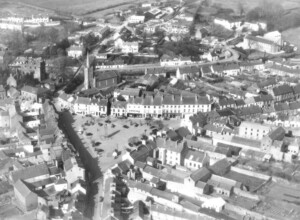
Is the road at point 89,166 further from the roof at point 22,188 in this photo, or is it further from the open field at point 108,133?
the roof at point 22,188

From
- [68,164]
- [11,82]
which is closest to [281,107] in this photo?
[68,164]

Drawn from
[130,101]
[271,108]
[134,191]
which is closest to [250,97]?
[271,108]

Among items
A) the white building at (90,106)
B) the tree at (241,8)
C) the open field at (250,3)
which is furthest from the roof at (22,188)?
the open field at (250,3)

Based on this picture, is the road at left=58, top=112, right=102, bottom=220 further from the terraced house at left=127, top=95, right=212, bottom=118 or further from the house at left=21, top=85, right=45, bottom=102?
the terraced house at left=127, top=95, right=212, bottom=118

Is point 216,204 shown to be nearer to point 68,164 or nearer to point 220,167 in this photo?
point 220,167

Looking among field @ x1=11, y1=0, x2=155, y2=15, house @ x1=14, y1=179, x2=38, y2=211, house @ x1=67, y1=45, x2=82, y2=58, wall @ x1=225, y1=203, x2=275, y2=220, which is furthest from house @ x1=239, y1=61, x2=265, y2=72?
field @ x1=11, y1=0, x2=155, y2=15

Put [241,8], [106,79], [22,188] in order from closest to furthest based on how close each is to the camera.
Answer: [22,188]
[106,79]
[241,8]
